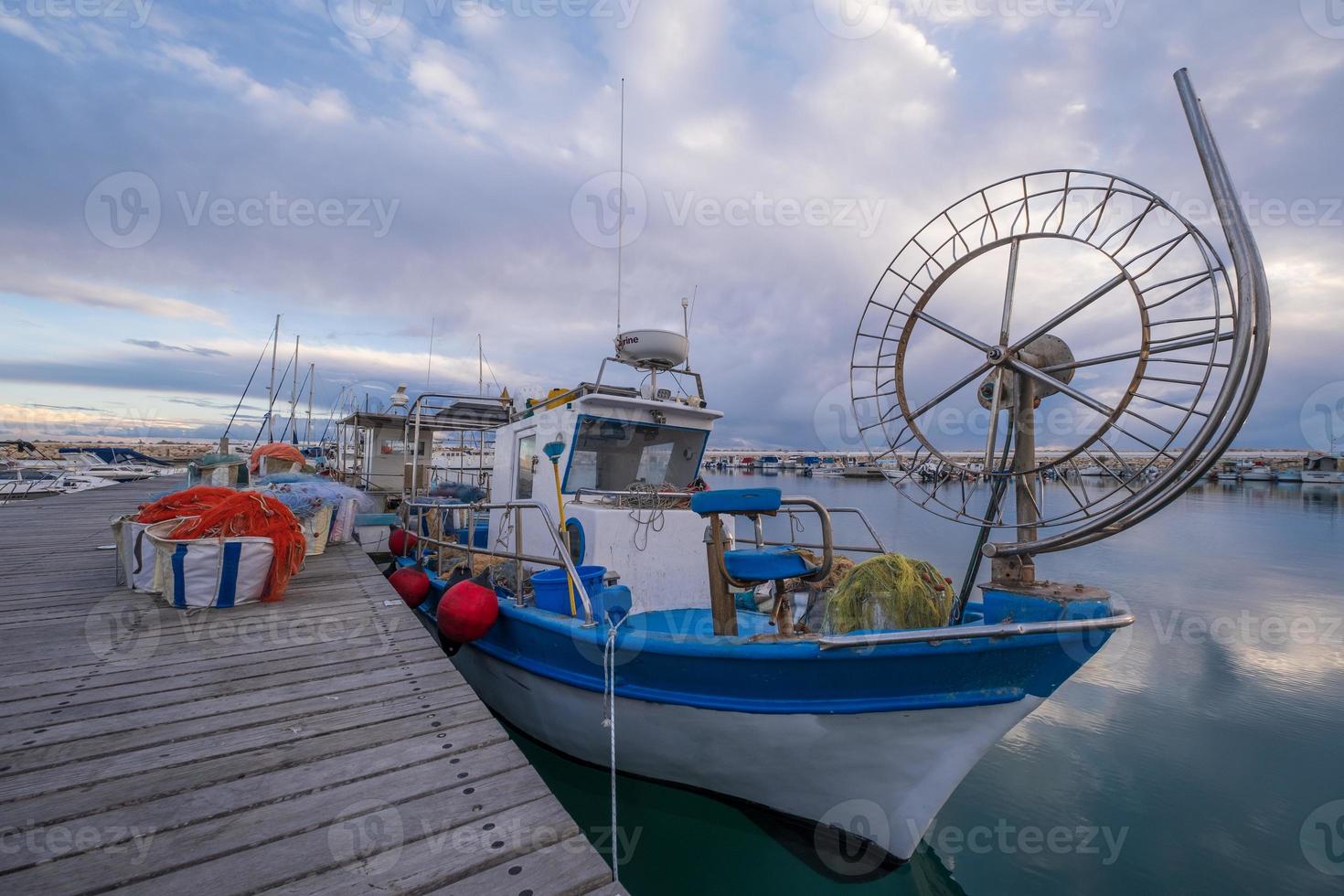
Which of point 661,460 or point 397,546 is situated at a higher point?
point 661,460

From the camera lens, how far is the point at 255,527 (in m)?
4.78

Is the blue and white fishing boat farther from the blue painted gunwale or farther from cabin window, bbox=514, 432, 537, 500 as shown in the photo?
cabin window, bbox=514, 432, 537, 500

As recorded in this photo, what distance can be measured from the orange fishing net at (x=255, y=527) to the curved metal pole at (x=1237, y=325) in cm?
575

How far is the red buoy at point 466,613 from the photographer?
462cm

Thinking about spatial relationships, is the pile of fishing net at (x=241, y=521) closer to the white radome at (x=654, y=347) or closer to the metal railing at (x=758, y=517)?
the metal railing at (x=758, y=517)

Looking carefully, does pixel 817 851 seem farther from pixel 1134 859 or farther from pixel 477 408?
pixel 477 408

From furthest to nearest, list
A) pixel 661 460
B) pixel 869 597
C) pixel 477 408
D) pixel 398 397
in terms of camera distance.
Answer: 1. pixel 398 397
2. pixel 477 408
3. pixel 661 460
4. pixel 869 597

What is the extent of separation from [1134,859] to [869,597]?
324 cm

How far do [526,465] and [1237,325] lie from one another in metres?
5.93

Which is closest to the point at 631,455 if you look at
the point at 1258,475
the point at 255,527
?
the point at 255,527

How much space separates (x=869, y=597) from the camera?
3471mm

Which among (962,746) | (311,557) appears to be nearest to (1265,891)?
(962,746)

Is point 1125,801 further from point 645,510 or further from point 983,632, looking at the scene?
point 645,510

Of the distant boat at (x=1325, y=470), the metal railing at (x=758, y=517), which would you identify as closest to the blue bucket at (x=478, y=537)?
the metal railing at (x=758, y=517)
